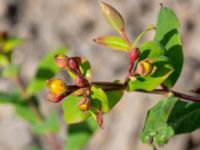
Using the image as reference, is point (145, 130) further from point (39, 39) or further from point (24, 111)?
point (39, 39)

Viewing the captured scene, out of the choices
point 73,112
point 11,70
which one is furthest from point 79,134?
point 73,112

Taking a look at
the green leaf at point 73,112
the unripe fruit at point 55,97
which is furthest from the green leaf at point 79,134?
the unripe fruit at point 55,97

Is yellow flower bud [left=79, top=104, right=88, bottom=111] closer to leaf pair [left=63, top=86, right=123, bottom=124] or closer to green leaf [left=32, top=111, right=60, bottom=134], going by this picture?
leaf pair [left=63, top=86, right=123, bottom=124]

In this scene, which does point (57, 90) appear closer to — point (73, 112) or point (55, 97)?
point (55, 97)

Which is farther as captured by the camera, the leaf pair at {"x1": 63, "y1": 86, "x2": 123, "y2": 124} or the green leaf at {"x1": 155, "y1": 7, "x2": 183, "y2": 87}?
the green leaf at {"x1": 155, "y1": 7, "x2": 183, "y2": 87}

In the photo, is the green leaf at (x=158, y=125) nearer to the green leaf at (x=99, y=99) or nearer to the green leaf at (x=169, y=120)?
the green leaf at (x=169, y=120)

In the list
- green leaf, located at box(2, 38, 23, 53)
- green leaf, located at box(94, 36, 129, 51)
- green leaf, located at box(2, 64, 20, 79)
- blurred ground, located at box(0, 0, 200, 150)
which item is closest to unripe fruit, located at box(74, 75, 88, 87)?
green leaf, located at box(94, 36, 129, 51)

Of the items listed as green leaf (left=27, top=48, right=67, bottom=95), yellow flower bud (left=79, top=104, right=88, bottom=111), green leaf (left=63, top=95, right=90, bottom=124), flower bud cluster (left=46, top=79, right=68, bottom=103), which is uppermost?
flower bud cluster (left=46, top=79, right=68, bottom=103)

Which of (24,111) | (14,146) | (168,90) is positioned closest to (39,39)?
(14,146)
